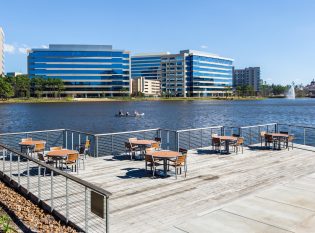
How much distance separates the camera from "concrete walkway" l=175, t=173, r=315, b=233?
330 inches

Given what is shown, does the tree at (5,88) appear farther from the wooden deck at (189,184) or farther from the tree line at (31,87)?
the wooden deck at (189,184)

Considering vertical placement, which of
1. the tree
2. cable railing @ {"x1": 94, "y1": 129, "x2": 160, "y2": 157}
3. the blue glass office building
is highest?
the blue glass office building

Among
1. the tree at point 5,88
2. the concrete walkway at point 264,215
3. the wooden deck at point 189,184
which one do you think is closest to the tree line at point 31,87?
the tree at point 5,88

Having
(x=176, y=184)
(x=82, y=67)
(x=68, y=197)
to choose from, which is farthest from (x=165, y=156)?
(x=82, y=67)

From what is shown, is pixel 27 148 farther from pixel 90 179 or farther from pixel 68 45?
pixel 68 45

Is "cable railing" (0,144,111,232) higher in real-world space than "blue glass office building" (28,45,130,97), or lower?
lower

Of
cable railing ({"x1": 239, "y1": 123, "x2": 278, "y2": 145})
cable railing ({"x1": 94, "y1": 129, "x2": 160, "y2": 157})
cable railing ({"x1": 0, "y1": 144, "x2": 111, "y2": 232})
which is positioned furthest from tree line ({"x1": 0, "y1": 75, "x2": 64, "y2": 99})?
cable railing ({"x1": 0, "y1": 144, "x2": 111, "y2": 232})

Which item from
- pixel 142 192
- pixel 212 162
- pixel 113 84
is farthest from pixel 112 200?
pixel 113 84

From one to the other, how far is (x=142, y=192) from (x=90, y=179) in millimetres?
2764

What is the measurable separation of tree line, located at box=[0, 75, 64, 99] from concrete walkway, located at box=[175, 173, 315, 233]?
6006 inches

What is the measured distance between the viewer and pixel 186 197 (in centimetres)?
1094

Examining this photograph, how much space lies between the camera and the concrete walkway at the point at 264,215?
8.38 m

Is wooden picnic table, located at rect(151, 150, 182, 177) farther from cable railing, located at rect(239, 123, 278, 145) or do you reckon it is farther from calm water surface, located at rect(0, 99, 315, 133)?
calm water surface, located at rect(0, 99, 315, 133)

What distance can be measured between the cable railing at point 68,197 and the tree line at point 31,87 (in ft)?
484
